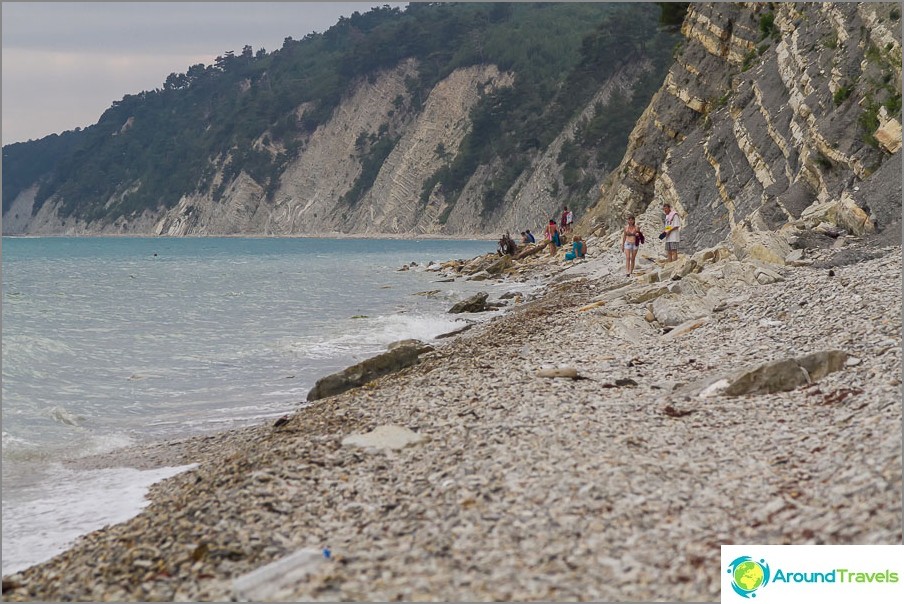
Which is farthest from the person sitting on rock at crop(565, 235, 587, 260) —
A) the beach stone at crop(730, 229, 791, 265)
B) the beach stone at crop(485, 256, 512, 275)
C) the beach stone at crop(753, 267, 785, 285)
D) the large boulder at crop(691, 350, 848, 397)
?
the large boulder at crop(691, 350, 848, 397)

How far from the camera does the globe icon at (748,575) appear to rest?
498 centimetres

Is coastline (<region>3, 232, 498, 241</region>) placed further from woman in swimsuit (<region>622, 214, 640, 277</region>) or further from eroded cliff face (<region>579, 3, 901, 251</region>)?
woman in swimsuit (<region>622, 214, 640, 277</region>)

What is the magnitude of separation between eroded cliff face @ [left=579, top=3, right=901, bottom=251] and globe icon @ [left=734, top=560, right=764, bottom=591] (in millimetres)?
12678

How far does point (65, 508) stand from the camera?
8.70 metres

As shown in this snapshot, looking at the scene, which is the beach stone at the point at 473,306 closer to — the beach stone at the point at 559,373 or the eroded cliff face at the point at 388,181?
the beach stone at the point at 559,373

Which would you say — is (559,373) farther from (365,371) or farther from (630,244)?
(630,244)

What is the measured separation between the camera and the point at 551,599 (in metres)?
5.05

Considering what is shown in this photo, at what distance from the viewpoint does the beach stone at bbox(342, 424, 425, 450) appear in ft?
27.0

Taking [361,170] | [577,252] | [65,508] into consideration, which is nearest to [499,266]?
[577,252]

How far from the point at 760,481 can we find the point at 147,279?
43558 millimetres

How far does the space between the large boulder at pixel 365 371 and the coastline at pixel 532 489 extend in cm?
192

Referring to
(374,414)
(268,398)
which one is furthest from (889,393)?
(268,398)

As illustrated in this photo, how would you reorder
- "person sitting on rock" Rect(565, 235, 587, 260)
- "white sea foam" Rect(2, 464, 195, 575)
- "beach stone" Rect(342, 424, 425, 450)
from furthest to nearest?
"person sitting on rock" Rect(565, 235, 587, 260) < "beach stone" Rect(342, 424, 425, 450) < "white sea foam" Rect(2, 464, 195, 575)

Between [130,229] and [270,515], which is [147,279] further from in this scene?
[130,229]
